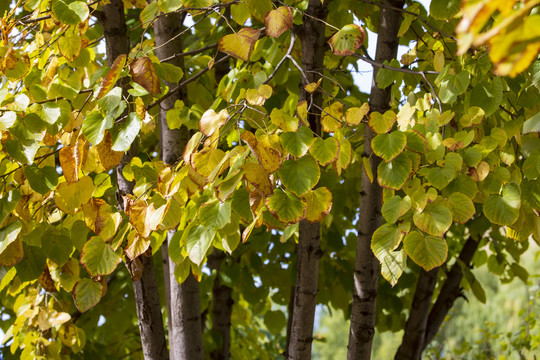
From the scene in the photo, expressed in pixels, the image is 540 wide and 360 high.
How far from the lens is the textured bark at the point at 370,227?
1.75m

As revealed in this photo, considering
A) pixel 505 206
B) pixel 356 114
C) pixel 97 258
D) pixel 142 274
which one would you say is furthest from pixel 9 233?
pixel 505 206

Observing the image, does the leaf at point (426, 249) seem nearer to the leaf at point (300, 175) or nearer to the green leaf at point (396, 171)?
the green leaf at point (396, 171)

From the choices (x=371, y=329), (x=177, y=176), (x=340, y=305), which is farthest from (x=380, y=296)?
(x=177, y=176)

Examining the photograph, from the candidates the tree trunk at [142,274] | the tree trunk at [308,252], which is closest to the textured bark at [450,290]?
the tree trunk at [308,252]

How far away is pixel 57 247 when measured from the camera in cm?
140

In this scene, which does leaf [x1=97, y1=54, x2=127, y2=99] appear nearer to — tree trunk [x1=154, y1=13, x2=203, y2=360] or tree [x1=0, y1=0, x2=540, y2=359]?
tree [x1=0, y1=0, x2=540, y2=359]

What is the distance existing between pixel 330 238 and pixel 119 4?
1.23 metres

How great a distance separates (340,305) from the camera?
259 centimetres

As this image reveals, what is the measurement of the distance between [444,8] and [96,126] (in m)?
0.80

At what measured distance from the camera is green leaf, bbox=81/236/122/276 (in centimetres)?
129

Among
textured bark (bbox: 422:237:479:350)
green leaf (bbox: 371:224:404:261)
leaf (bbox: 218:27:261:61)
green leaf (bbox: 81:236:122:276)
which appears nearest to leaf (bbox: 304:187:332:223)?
green leaf (bbox: 371:224:404:261)

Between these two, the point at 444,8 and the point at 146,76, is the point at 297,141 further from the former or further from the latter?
the point at 444,8

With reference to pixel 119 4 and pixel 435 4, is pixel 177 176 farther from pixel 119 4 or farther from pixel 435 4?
pixel 119 4

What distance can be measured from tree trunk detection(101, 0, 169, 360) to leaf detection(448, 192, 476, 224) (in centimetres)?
98
